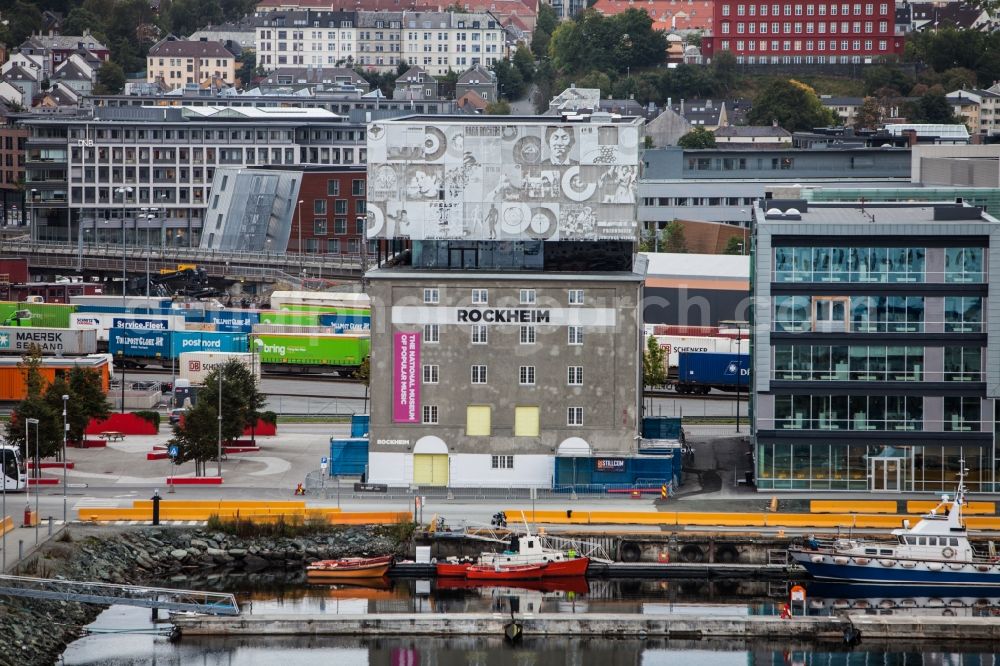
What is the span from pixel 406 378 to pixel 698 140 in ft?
364

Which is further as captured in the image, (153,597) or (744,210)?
(744,210)

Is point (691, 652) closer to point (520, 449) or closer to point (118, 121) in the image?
point (520, 449)

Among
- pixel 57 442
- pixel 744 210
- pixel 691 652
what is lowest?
pixel 691 652

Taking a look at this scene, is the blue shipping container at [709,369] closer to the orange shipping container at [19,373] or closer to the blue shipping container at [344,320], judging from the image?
the blue shipping container at [344,320]

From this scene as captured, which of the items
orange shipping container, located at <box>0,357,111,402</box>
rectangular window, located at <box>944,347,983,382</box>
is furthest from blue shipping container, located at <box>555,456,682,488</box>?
orange shipping container, located at <box>0,357,111,402</box>

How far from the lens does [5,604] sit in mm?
58719

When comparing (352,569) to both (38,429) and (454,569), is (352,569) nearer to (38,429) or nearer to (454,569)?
(454,569)

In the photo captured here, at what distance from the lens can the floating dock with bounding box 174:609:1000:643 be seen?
60344mm

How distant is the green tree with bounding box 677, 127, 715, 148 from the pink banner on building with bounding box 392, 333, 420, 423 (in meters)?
108

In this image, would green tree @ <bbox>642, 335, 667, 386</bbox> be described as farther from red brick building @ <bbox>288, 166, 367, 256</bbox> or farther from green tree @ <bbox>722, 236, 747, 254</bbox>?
red brick building @ <bbox>288, 166, 367, 256</bbox>

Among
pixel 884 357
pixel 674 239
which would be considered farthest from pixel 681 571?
pixel 674 239

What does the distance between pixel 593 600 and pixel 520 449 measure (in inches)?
445

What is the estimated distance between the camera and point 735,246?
143 m

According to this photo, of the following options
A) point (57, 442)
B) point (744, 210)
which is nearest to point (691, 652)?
point (57, 442)
